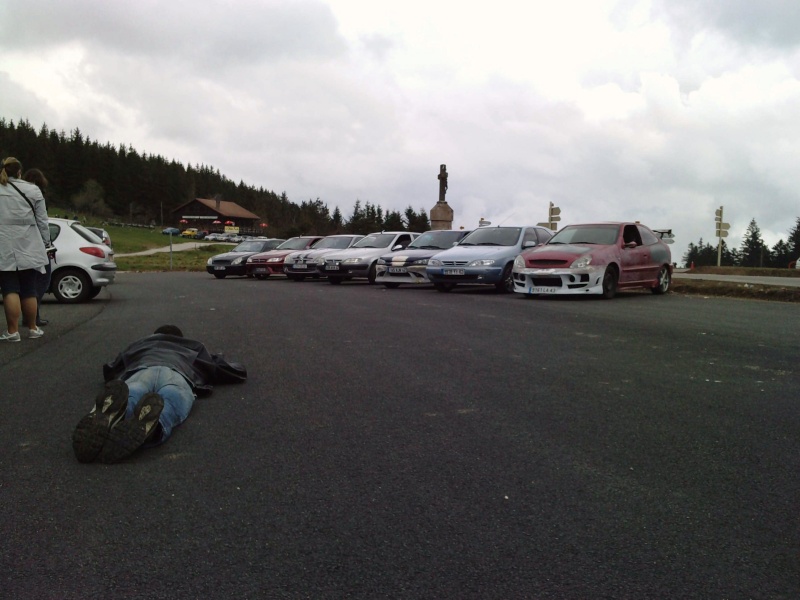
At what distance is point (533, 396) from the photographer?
4.87 meters

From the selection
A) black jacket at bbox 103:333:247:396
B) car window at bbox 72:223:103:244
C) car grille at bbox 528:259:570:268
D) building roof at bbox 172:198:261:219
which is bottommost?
black jacket at bbox 103:333:247:396

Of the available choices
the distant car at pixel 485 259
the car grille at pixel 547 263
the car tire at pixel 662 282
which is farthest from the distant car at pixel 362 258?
the car tire at pixel 662 282

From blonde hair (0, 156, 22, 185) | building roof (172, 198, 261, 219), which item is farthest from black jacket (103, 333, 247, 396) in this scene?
building roof (172, 198, 261, 219)

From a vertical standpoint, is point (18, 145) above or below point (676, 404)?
above

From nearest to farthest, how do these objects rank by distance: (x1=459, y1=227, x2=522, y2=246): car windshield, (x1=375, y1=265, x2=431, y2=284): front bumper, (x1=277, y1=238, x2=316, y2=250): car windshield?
(x1=459, y1=227, x2=522, y2=246): car windshield
(x1=375, y1=265, x2=431, y2=284): front bumper
(x1=277, y1=238, x2=316, y2=250): car windshield

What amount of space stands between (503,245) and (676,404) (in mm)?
11166

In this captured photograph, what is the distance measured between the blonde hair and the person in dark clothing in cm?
379

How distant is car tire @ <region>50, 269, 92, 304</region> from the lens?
1229 cm

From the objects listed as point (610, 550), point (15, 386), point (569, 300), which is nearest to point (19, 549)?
point (610, 550)

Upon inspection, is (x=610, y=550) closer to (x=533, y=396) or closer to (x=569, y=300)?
(x=533, y=396)

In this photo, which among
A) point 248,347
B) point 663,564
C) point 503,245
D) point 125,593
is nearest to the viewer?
point 125,593

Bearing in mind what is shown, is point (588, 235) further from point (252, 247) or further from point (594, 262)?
point (252, 247)

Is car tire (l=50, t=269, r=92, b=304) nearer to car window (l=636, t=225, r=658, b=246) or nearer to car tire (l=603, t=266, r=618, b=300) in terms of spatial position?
car tire (l=603, t=266, r=618, b=300)

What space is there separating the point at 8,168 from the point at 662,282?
13063mm
